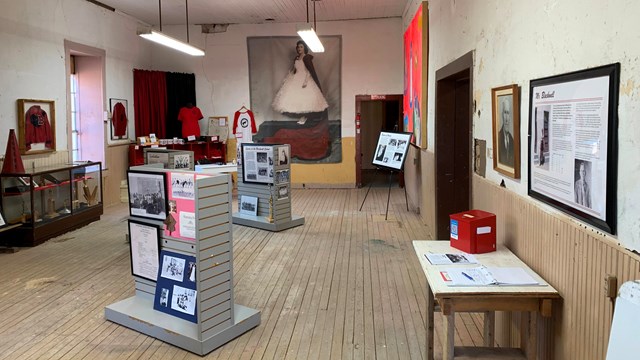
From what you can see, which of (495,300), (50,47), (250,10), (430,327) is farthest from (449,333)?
(250,10)

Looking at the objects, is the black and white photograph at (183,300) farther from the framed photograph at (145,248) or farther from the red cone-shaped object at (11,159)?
the red cone-shaped object at (11,159)

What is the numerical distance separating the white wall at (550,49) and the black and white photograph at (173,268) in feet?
7.27

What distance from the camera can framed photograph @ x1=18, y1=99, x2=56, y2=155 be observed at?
23.4ft

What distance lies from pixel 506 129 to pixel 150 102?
908 cm

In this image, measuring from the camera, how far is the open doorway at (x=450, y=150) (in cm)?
598

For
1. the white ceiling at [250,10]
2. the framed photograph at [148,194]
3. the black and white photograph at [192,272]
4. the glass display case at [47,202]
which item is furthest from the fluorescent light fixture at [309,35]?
the black and white photograph at [192,272]

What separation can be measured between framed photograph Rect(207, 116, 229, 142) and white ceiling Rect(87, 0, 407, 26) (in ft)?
6.92

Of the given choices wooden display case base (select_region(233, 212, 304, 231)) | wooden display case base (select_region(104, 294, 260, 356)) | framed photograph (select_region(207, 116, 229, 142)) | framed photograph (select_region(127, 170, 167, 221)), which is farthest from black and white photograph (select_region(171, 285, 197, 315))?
framed photograph (select_region(207, 116, 229, 142))

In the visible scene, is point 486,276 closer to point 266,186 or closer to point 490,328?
point 490,328

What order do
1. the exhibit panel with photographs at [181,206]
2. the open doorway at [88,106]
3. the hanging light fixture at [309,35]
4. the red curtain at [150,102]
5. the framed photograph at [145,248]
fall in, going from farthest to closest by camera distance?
the red curtain at [150,102], the open doorway at [88,106], the hanging light fixture at [309,35], the framed photograph at [145,248], the exhibit panel with photographs at [181,206]

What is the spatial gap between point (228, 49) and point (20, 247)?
262 inches

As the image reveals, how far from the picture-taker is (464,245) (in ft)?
10.1

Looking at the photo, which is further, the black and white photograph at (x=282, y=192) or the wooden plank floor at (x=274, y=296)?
the black and white photograph at (x=282, y=192)

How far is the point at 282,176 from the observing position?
720 cm
